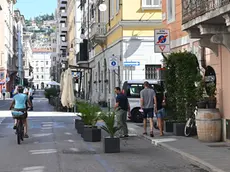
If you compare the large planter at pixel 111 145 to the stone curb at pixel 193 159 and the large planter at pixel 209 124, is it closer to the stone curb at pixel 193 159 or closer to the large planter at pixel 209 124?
the stone curb at pixel 193 159

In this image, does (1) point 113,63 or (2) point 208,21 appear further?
(1) point 113,63

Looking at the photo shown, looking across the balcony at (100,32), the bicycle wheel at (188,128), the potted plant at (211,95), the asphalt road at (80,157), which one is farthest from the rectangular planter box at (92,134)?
the balcony at (100,32)

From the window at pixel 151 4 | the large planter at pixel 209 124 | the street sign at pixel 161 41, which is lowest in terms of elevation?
the large planter at pixel 209 124

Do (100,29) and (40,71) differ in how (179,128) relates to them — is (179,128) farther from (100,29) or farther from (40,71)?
(40,71)

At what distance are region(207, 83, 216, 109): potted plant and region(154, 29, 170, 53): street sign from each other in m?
2.98

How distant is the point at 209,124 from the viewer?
Answer: 13750 millimetres

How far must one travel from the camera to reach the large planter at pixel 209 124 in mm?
13719

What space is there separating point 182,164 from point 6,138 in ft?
25.5

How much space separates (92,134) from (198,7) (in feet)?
17.4

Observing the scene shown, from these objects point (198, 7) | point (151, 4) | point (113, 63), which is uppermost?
point (151, 4)

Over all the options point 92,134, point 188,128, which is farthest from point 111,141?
point 188,128

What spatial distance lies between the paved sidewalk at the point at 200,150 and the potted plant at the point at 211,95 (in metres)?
1.17

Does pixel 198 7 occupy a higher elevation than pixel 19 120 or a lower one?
higher

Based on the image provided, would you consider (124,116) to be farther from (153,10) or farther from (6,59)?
(6,59)
